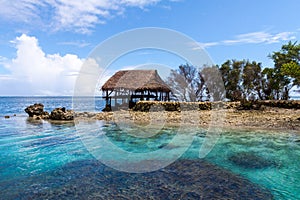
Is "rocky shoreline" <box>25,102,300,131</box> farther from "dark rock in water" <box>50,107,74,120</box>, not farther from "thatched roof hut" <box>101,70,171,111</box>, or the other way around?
"thatched roof hut" <box>101,70,171,111</box>

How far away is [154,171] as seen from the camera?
7.32 m

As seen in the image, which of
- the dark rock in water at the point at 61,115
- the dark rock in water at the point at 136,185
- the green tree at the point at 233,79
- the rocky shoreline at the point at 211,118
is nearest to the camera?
the dark rock in water at the point at 136,185

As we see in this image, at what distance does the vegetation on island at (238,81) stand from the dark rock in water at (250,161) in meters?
21.4

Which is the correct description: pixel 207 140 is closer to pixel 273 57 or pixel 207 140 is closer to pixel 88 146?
pixel 88 146

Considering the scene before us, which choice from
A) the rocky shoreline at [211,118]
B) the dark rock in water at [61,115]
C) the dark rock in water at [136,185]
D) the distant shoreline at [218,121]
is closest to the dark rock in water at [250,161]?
the dark rock in water at [136,185]

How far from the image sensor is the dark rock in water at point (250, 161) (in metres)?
7.77

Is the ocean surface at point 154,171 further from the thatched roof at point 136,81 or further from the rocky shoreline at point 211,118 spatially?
the thatched roof at point 136,81

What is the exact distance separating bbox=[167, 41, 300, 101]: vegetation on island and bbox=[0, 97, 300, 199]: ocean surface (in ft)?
61.7

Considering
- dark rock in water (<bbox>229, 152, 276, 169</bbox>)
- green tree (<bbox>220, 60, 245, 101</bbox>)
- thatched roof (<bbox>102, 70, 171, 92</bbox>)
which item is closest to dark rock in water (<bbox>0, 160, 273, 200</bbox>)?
dark rock in water (<bbox>229, 152, 276, 169</bbox>)

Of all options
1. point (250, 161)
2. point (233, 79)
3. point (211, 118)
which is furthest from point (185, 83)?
point (250, 161)

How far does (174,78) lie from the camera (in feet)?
107

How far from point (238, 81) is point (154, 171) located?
2675 centimetres

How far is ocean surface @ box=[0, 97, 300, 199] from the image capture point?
18.5ft

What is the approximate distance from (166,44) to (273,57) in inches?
875
